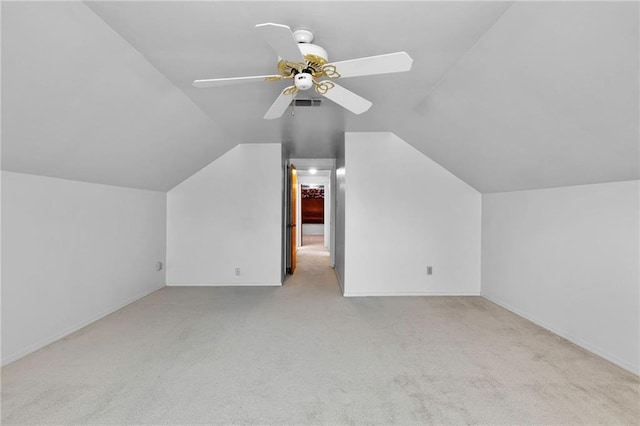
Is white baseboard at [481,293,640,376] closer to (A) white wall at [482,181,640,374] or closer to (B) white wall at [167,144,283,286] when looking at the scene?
(A) white wall at [482,181,640,374]

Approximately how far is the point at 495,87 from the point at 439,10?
0.84 meters

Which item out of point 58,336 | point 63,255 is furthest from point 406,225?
point 58,336

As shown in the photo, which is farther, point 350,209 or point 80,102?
point 350,209

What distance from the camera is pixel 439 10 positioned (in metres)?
1.63

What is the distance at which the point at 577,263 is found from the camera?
2.67 meters

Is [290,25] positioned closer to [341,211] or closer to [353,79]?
[353,79]

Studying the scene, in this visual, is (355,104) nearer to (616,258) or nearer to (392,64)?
(392,64)

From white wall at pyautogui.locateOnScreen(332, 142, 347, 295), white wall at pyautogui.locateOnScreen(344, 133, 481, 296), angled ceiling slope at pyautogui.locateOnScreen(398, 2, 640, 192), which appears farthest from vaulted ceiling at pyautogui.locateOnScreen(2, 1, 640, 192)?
white wall at pyautogui.locateOnScreen(332, 142, 347, 295)

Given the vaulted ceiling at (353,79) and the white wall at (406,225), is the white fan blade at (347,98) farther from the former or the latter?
the white wall at (406,225)

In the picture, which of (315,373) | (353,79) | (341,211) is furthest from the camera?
(341,211)

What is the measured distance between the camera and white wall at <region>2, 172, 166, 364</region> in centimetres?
232

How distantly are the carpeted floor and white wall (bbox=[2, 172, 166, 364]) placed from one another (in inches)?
8.1

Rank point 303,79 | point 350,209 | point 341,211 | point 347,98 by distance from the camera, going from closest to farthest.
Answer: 1. point 303,79
2. point 347,98
3. point 350,209
4. point 341,211

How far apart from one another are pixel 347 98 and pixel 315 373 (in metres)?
1.94
